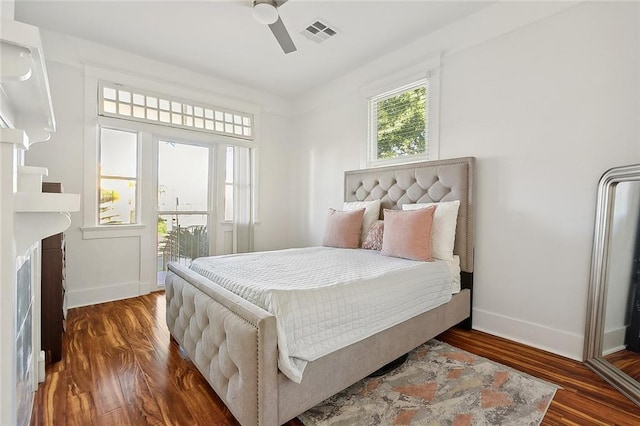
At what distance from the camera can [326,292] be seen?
5.15ft

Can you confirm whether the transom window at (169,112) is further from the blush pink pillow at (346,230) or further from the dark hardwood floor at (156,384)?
the dark hardwood floor at (156,384)

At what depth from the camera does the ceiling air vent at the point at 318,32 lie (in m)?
2.84

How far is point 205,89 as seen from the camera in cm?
399

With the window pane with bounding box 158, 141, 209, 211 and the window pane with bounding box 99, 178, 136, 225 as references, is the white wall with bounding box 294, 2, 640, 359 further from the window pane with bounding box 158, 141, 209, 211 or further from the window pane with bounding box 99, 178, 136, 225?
the window pane with bounding box 99, 178, 136, 225

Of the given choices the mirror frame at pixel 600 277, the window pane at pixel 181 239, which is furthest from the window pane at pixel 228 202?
the mirror frame at pixel 600 277

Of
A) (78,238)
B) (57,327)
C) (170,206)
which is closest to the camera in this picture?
(57,327)

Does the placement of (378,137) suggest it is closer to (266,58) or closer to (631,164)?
(266,58)

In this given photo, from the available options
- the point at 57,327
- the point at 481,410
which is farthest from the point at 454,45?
the point at 57,327

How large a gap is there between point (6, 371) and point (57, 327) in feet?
5.45

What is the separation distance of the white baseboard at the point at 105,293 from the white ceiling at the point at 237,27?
2704mm

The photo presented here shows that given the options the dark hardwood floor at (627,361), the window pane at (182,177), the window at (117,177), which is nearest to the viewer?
the dark hardwood floor at (627,361)

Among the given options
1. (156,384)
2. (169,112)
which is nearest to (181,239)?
(169,112)

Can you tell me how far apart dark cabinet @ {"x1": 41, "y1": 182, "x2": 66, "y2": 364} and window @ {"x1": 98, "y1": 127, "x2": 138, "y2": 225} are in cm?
142

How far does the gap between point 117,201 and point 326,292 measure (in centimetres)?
318
